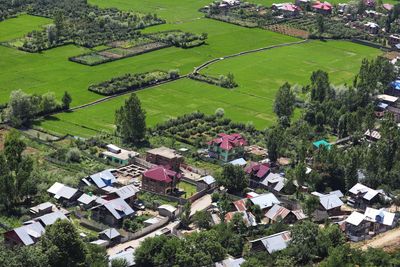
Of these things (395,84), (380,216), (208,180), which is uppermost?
(395,84)

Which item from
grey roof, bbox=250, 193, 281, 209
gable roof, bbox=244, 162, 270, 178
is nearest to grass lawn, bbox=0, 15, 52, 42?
gable roof, bbox=244, 162, 270, 178

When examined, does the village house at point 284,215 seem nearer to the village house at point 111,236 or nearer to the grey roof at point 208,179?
the grey roof at point 208,179

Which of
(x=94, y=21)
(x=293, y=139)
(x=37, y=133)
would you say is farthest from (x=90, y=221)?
(x=94, y=21)

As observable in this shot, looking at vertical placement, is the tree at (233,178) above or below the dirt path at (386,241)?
above

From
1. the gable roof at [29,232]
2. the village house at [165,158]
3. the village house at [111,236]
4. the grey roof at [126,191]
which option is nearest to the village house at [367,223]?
the village house at [165,158]

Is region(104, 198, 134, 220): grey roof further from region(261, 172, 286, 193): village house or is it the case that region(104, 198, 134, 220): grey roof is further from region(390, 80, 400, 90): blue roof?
region(390, 80, 400, 90): blue roof

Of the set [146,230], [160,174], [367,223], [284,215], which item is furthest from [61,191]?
[367,223]

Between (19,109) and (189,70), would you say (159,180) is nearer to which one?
(19,109)
